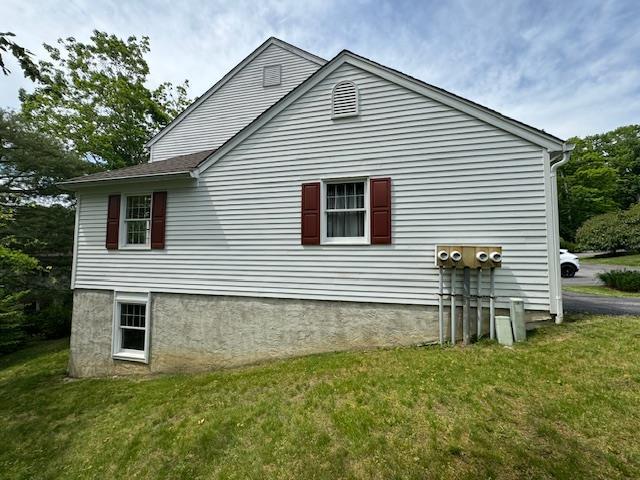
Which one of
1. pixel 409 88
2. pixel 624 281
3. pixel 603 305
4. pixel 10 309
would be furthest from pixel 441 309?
pixel 10 309

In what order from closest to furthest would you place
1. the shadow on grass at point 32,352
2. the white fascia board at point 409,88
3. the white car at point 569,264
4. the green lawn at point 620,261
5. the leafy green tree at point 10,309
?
1. the white fascia board at point 409,88
2. the shadow on grass at point 32,352
3. the leafy green tree at point 10,309
4. the white car at point 569,264
5. the green lawn at point 620,261

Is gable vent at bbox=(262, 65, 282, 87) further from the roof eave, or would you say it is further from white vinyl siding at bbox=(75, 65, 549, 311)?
the roof eave

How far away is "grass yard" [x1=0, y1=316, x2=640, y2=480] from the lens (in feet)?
10.6

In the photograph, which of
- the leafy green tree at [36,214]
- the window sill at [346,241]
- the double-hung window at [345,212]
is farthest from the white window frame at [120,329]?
the leafy green tree at [36,214]

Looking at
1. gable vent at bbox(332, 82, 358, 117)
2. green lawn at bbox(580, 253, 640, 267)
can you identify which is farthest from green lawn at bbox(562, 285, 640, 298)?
green lawn at bbox(580, 253, 640, 267)

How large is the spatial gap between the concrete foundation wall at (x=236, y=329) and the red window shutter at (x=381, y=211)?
1.45 m

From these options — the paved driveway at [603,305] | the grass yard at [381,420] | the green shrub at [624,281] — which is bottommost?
the grass yard at [381,420]

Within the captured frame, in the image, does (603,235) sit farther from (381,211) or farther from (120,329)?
(120,329)

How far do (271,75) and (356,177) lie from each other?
644 cm

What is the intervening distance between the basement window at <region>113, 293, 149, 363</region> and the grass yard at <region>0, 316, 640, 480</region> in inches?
78.1

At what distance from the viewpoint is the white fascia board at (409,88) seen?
570 cm

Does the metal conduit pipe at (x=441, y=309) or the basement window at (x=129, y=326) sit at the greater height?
the metal conduit pipe at (x=441, y=309)

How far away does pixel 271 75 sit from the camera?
10.7 metres

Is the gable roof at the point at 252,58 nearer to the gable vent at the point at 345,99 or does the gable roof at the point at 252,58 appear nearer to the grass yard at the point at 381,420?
the gable vent at the point at 345,99
